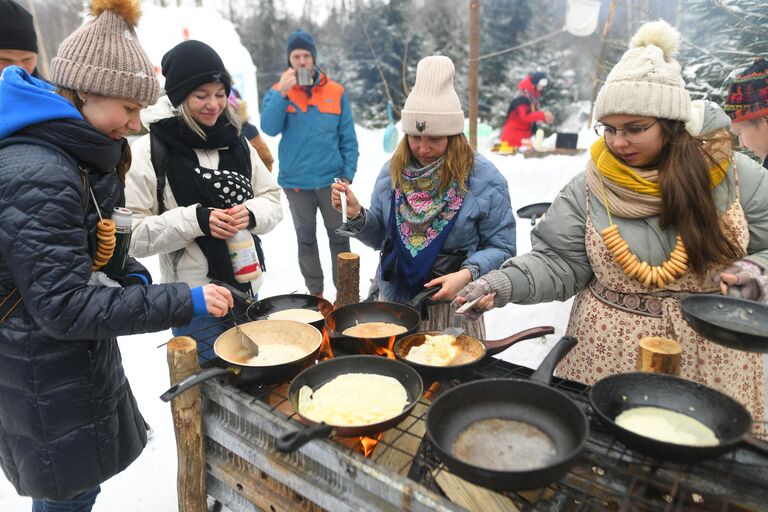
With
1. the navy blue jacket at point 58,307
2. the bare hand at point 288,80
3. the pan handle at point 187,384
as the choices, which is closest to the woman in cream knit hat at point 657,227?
the pan handle at point 187,384

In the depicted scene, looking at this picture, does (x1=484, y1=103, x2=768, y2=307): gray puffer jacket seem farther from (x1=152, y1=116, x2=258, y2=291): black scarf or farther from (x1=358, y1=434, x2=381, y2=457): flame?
(x1=152, y1=116, x2=258, y2=291): black scarf

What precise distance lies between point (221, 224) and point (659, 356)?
6.97 feet

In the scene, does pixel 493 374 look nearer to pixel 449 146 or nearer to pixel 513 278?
pixel 513 278

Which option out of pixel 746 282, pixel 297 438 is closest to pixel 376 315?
pixel 297 438

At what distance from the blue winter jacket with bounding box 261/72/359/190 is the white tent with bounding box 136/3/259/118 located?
4716 mm

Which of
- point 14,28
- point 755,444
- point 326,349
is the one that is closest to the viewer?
point 755,444

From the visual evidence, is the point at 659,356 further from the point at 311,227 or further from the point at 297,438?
the point at 311,227

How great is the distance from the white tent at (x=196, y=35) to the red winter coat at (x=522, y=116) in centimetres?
605

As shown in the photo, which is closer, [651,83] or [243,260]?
[651,83]

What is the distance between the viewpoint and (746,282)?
190 cm

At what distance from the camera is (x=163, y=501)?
308 cm

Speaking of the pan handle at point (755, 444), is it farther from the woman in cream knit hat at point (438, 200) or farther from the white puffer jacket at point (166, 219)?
the white puffer jacket at point (166, 219)

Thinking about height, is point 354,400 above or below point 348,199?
below

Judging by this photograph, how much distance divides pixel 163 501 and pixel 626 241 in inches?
117
